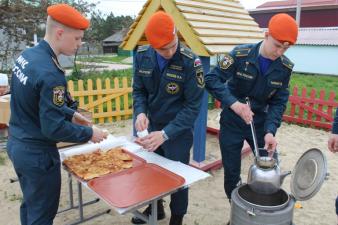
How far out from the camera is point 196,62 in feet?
9.19

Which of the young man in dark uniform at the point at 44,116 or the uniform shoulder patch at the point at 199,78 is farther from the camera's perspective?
the uniform shoulder patch at the point at 199,78

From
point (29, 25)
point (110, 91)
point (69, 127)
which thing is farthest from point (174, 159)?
point (29, 25)

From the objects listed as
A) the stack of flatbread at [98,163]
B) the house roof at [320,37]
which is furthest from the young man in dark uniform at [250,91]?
the house roof at [320,37]

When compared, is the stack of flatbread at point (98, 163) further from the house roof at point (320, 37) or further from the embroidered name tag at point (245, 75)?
the house roof at point (320, 37)

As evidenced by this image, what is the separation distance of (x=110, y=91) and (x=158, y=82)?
16.0ft

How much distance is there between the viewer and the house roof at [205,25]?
4457mm

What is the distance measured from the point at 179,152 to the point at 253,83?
3.07 ft

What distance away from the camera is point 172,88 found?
2.80 m

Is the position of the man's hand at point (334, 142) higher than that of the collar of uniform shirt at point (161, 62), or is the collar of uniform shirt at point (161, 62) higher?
the collar of uniform shirt at point (161, 62)

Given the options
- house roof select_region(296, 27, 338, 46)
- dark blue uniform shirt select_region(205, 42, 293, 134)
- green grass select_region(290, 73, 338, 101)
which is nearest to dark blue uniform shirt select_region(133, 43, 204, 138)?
dark blue uniform shirt select_region(205, 42, 293, 134)

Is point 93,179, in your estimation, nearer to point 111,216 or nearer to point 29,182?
point 29,182

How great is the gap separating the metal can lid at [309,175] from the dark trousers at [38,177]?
1.78 meters

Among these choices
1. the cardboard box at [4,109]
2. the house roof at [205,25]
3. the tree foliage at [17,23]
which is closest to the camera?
the house roof at [205,25]

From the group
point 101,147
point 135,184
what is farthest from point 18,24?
point 135,184
